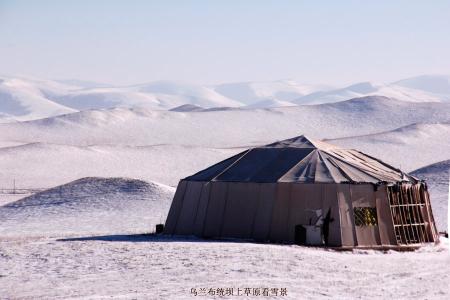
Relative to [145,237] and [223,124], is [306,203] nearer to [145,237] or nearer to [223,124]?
[145,237]

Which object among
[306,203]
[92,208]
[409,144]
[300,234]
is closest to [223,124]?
[409,144]

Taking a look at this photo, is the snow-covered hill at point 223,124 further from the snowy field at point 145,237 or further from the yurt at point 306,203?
the yurt at point 306,203

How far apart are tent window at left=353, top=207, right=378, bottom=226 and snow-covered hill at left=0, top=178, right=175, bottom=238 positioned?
14.6 meters

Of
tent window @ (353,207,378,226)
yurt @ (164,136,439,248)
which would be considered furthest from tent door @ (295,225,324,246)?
tent window @ (353,207,378,226)

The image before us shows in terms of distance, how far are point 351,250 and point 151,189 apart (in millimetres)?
26919

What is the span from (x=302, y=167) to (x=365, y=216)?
2.41m

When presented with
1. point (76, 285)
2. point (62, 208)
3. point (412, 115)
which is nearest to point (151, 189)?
point (62, 208)

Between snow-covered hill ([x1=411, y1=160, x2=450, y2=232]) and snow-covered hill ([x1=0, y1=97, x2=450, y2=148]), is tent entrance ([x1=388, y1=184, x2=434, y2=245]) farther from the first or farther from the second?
snow-covered hill ([x1=0, y1=97, x2=450, y2=148])

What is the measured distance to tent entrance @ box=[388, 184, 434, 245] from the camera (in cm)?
3002

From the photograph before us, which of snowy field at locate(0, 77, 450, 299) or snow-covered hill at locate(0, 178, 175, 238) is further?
snow-covered hill at locate(0, 178, 175, 238)

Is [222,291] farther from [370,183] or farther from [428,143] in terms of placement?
[428,143]

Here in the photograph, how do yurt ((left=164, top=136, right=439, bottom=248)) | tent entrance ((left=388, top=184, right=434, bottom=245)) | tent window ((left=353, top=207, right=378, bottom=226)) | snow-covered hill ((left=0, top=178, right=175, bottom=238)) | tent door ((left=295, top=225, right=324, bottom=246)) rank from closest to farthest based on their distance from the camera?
tent door ((left=295, top=225, right=324, bottom=246)) < yurt ((left=164, top=136, right=439, bottom=248)) < tent window ((left=353, top=207, right=378, bottom=226)) < tent entrance ((left=388, top=184, right=434, bottom=245)) < snow-covered hill ((left=0, top=178, right=175, bottom=238))

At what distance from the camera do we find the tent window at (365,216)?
1153 inches

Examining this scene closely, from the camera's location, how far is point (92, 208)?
51.9 meters
